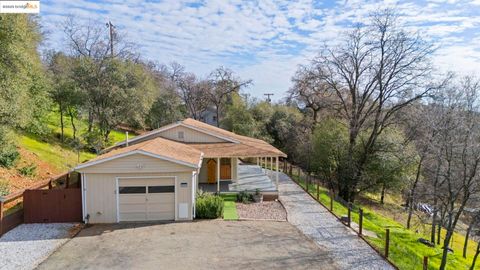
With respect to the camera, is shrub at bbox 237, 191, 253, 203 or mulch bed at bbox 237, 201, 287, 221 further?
shrub at bbox 237, 191, 253, 203

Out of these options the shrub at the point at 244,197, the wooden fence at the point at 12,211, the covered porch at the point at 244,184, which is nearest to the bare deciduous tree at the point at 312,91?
the covered porch at the point at 244,184

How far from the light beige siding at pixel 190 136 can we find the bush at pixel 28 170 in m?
7.51

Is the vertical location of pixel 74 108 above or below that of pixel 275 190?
above

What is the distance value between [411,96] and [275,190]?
1141 centimetres

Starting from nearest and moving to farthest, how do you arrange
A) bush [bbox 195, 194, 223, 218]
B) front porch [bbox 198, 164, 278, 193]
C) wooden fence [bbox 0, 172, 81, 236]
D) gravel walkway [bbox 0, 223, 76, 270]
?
gravel walkway [bbox 0, 223, 76, 270]
wooden fence [bbox 0, 172, 81, 236]
bush [bbox 195, 194, 223, 218]
front porch [bbox 198, 164, 278, 193]

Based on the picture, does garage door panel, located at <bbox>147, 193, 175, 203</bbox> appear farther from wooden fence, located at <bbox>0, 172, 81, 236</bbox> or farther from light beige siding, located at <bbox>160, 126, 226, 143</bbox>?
light beige siding, located at <bbox>160, 126, 226, 143</bbox>

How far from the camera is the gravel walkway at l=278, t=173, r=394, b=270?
10492 millimetres

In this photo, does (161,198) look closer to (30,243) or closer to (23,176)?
(30,243)

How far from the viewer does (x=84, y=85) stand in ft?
96.1

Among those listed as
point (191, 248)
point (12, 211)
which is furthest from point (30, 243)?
point (191, 248)

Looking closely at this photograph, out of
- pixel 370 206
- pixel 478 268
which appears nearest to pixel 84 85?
pixel 370 206

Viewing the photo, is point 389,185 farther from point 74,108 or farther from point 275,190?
point 74,108
